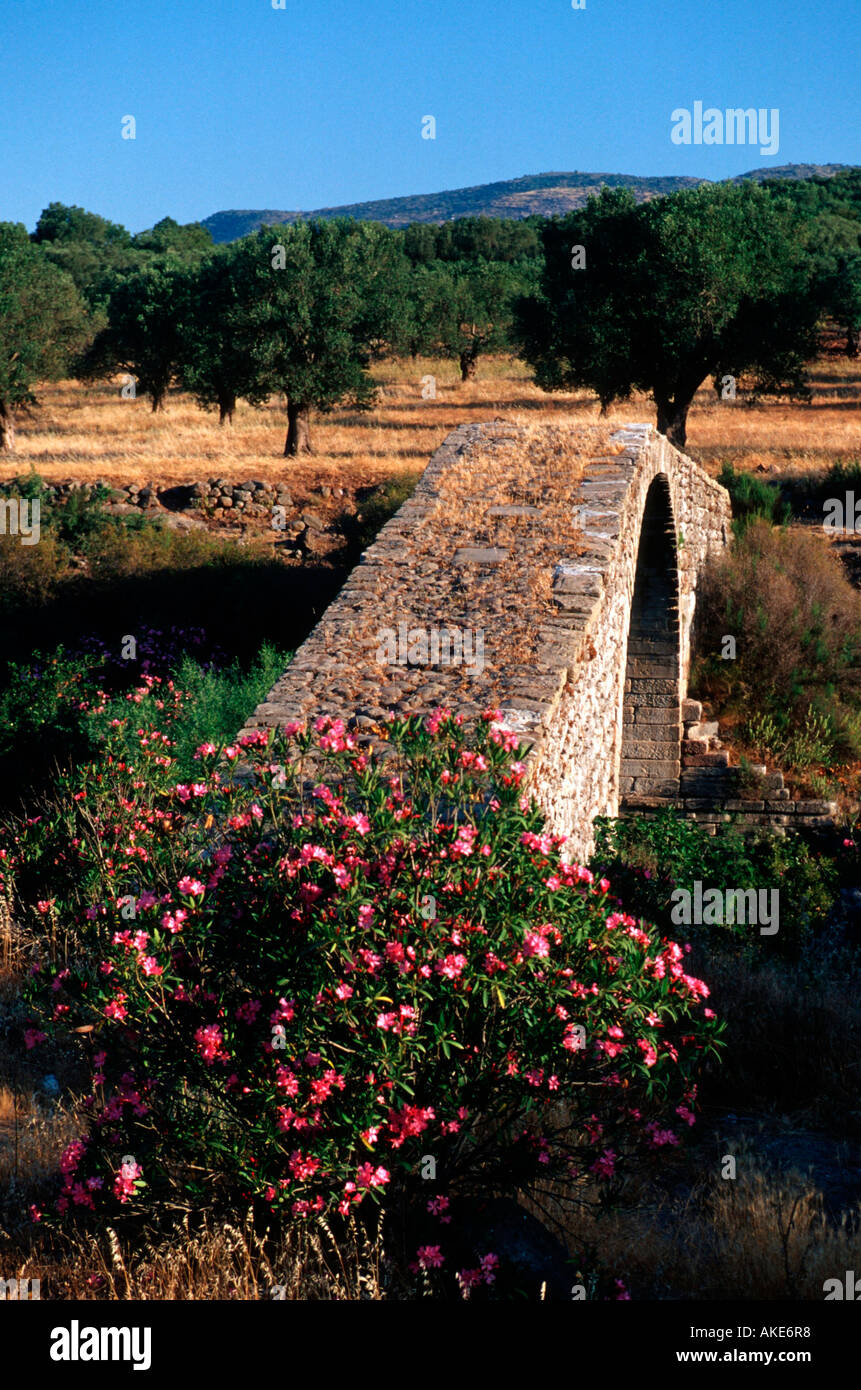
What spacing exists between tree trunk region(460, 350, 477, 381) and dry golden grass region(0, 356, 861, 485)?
64 centimetres

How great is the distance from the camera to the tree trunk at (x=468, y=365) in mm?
38062

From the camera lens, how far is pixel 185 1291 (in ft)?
11.5

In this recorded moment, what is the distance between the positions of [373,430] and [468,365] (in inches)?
432

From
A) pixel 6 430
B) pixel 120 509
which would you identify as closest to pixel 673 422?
pixel 120 509

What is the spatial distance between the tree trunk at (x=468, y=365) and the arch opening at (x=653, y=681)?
1070 inches

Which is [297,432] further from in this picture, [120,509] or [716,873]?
[716,873]

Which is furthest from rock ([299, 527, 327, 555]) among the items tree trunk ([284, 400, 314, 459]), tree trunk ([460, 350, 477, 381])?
tree trunk ([460, 350, 477, 381])

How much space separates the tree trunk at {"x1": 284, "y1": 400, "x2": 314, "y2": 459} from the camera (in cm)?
2477

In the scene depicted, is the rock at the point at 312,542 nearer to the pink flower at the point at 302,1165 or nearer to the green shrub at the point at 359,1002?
the green shrub at the point at 359,1002

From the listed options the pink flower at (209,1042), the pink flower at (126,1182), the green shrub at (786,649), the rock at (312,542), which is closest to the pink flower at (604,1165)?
the pink flower at (209,1042)

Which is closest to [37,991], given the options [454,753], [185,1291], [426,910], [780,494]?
[185,1291]

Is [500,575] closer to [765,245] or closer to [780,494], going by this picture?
[780,494]

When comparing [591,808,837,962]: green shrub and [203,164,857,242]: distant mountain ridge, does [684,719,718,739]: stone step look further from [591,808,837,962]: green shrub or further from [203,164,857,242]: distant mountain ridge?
[203,164,857,242]: distant mountain ridge
